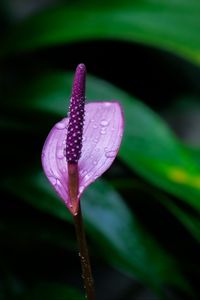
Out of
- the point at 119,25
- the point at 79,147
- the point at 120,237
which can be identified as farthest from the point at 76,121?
the point at 119,25

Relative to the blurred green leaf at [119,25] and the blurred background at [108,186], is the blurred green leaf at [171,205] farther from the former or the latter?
the blurred green leaf at [119,25]

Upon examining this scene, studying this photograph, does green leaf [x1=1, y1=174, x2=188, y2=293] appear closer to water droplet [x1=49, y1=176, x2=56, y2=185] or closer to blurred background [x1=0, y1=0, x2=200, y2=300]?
blurred background [x1=0, y1=0, x2=200, y2=300]

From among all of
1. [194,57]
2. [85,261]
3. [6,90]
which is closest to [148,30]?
[194,57]

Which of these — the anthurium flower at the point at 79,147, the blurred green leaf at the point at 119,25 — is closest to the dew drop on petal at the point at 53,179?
the anthurium flower at the point at 79,147

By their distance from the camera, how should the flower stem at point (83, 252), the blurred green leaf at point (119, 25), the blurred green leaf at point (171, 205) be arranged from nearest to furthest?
the flower stem at point (83, 252), the blurred green leaf at point (171, 205), the blurred green leaf at point (119, 25)

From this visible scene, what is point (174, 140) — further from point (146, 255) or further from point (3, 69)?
point (3, 69)

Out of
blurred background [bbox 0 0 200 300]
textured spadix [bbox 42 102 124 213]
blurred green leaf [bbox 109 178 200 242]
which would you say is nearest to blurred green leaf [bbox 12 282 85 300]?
blurred background [bbox 0 0 200 300]
